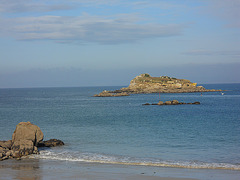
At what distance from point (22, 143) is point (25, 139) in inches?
28.5

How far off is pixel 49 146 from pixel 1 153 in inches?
218

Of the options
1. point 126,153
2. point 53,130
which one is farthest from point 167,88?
point 126,153

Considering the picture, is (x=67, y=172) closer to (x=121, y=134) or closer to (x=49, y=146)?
(x=49, y=146)

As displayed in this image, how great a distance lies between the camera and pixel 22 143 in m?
25.5

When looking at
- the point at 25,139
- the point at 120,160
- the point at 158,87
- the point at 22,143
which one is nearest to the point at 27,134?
the point at 25,139

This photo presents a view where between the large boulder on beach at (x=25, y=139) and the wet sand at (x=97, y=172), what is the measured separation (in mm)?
2756

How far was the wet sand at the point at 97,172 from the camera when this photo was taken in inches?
717

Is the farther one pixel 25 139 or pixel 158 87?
pixel 158 87

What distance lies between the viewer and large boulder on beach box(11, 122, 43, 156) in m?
25.1

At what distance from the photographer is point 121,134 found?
115ft

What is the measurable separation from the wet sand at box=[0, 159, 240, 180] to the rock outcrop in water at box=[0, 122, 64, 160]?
6.28ft

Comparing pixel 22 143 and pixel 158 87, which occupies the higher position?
pixel 158 87

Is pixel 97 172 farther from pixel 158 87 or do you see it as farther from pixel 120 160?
pixel 158 87

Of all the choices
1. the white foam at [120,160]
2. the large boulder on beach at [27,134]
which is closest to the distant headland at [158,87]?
the large boulder on beach at [27,134]
